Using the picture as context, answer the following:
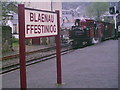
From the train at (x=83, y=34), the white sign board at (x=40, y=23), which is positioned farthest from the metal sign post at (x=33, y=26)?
the train at (x=83, y=34)

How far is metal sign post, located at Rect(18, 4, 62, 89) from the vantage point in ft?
20.1

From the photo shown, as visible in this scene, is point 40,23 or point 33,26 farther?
point 40,23

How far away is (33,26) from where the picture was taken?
662 centimetres

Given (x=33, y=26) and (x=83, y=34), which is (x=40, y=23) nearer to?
(x=33, y=26)

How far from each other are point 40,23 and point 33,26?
14.8 inches

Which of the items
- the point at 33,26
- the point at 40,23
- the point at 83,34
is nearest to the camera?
the point at 33,26

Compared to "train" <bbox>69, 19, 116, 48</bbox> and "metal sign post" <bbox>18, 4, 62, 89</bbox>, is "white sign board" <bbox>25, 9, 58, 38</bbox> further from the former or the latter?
"train" <bbox>69, 19, 116, 48</bbox>

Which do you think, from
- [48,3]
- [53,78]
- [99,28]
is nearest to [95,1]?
[48,3]

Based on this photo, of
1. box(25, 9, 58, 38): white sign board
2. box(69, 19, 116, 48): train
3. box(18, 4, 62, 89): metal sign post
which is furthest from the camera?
box(69, 19, 116, 48): train

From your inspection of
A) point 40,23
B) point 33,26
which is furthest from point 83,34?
point 33,26

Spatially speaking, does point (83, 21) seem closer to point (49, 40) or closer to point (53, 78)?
point (49, 40)

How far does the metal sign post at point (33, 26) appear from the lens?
20.1 feet

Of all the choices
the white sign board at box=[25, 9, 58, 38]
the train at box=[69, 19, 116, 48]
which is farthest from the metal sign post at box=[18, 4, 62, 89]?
the train at box=[69, 19, 116, 48]

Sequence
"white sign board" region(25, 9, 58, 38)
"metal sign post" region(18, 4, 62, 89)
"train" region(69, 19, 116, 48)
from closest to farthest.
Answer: "metal sign post" region(18, 4, 62, 89)
"white sign board" region(25, 9, 58, 38)
"train" region(69, 19, 116, 48)
